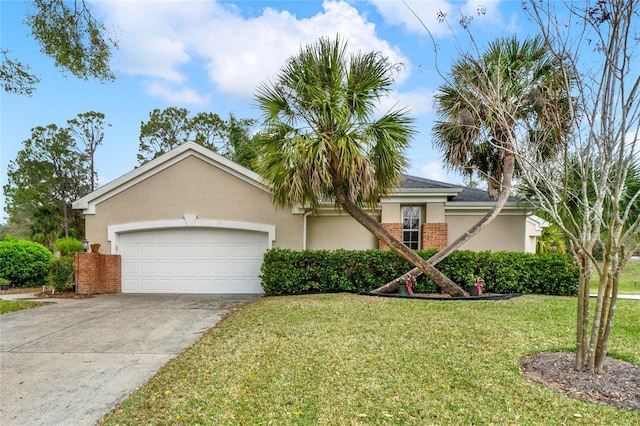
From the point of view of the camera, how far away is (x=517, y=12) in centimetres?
454

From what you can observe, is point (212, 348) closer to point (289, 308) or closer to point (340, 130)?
point (289, 308)

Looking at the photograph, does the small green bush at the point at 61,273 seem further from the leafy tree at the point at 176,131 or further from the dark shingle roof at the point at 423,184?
the leafy tree at the point at 176,131

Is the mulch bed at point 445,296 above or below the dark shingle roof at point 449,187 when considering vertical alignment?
below

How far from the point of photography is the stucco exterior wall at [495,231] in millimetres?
12164

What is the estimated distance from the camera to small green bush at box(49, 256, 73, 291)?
36.0 ft

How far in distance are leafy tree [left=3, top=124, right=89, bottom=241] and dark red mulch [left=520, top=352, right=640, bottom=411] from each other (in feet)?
97.5

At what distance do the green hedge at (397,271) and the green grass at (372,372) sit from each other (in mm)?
2618

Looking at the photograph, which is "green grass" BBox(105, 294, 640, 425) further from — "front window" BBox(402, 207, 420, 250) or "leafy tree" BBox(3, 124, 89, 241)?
"leafy tree" BBox(3, 124, 89, 241)

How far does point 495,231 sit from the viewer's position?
40.2 feet

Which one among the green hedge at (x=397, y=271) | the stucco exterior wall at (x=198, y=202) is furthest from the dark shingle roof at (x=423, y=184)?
the stucco exterior wall at (x=198, y=202)

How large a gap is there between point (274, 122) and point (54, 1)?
4.68 metres

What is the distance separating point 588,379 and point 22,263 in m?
17.1

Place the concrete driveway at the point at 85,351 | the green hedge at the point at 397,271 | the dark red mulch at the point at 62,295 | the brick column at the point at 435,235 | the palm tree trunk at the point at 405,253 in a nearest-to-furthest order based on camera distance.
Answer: the concrete driveway at the point at 85,351, the palm tree trunk at the point at 405,253, the green hedge at the point at 397,271, the dark red mulch at the point at 62,295, the brick column at the point at 435,235

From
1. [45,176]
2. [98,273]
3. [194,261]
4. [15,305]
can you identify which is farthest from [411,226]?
[45,176]
